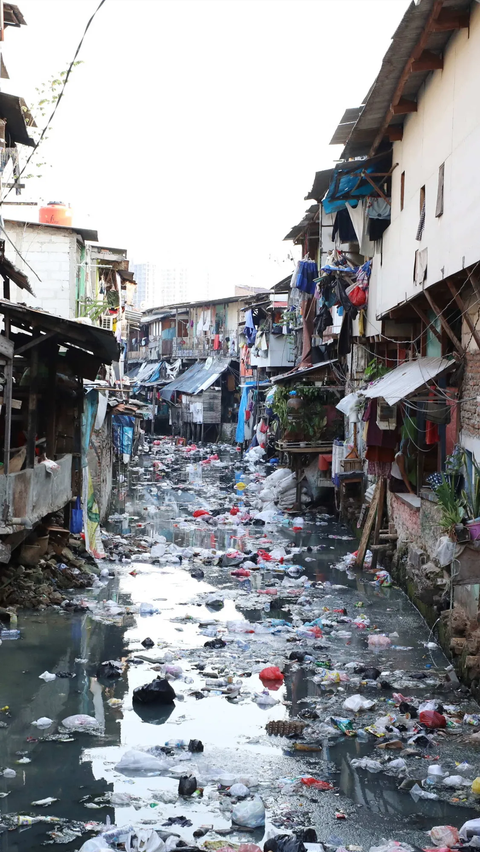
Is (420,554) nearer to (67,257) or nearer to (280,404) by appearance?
(280,404)

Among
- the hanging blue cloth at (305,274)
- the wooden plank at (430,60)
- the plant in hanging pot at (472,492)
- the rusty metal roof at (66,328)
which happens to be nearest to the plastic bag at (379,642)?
the plant in hanging pot at (472,492)

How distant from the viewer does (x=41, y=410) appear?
42.0 ft

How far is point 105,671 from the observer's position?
328 inches

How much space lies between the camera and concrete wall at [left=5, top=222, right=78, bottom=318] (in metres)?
18.6

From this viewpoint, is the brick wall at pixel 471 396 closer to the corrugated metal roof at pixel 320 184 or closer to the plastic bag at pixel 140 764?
the plastic bag at pixel 140 764

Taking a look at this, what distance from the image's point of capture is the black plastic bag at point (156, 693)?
7.42 meters

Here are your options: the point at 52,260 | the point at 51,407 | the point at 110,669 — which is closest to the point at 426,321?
the point at 51,407

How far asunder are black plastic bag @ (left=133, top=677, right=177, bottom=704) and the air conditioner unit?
6444mm

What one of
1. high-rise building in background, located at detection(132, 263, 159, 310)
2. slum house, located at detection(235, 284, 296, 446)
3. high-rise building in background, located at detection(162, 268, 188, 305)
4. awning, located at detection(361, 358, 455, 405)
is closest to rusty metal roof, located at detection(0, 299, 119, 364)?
awning, located at detection(361, 358, 455, 405)

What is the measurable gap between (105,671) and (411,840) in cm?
393

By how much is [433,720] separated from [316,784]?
145cm

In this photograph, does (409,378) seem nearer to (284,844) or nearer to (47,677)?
(47,677)

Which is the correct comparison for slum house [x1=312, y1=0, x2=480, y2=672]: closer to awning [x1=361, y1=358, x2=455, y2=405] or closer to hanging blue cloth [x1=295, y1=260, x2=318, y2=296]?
awning [x1=361, y1=358, x2=455, y2=405]

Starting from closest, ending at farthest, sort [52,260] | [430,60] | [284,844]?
[284,844] → [430,60] → [52,260]
